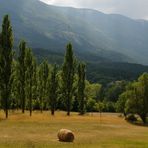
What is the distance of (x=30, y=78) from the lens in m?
107

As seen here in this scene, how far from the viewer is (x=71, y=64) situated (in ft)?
381

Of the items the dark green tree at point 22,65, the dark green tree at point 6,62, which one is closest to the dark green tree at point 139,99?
the dark green tree at point 22,65

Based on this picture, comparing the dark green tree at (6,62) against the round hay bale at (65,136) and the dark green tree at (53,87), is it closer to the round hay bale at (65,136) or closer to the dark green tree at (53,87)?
the round hay bale at (65,136)

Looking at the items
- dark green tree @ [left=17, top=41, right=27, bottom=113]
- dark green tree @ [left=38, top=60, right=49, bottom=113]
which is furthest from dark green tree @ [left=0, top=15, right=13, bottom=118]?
dark green tree @ [left=38, top=60, right=49, bottom=113]

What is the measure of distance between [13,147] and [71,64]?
7780 centimetres

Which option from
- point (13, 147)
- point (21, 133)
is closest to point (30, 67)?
point (21, 133)

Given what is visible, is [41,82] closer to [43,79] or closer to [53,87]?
[43,79]

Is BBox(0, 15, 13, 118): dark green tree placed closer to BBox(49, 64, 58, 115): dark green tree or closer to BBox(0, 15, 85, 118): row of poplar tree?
BBox(0, 15, 85, 118): row of poplar tree

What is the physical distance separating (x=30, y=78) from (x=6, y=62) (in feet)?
78.6

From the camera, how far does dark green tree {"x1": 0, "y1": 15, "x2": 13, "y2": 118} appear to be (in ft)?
274

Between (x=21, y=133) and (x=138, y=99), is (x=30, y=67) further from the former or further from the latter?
(x=21, y=133)

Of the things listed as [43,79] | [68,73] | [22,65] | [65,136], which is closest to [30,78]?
[22,65]

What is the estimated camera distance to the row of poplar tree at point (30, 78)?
84062 mm

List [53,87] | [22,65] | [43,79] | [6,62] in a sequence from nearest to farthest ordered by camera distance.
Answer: [6,62]
[22,65]
[53,87]
[43,79]
